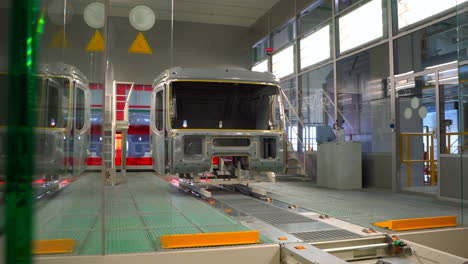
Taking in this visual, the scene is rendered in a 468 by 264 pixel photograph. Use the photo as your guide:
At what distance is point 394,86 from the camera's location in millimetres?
7633

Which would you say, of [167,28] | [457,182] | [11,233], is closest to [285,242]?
[11,233]

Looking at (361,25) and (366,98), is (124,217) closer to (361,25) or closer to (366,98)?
(366,98)

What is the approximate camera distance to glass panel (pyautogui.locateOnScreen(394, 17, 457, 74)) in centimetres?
664

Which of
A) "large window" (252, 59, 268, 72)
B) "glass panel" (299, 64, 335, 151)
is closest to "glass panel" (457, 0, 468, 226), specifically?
"glass panel" (299, 64, 335, 151)

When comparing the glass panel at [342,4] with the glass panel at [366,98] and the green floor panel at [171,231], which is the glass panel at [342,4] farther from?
the green floor panel at [171,231]

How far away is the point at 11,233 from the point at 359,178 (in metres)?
8.17

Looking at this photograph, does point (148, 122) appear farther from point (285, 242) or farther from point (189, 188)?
point (285, 242)

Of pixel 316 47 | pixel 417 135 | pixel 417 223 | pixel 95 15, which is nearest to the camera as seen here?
pixel 95 15

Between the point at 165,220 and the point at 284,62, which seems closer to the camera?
the point at 165,220

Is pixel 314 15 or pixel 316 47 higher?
pixel 314 15

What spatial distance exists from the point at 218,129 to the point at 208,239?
3645 mm

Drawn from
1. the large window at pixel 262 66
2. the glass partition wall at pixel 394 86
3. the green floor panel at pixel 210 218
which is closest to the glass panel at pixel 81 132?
the green floor panel at pixel 210 218

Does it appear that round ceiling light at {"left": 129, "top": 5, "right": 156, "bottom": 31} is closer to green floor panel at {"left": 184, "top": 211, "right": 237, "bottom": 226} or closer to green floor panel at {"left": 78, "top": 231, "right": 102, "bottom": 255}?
green floor panel at {"left": 184, "top": 211, "right": 237, "bottom": 226}

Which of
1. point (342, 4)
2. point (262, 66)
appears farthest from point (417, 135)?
point (262, 66)
